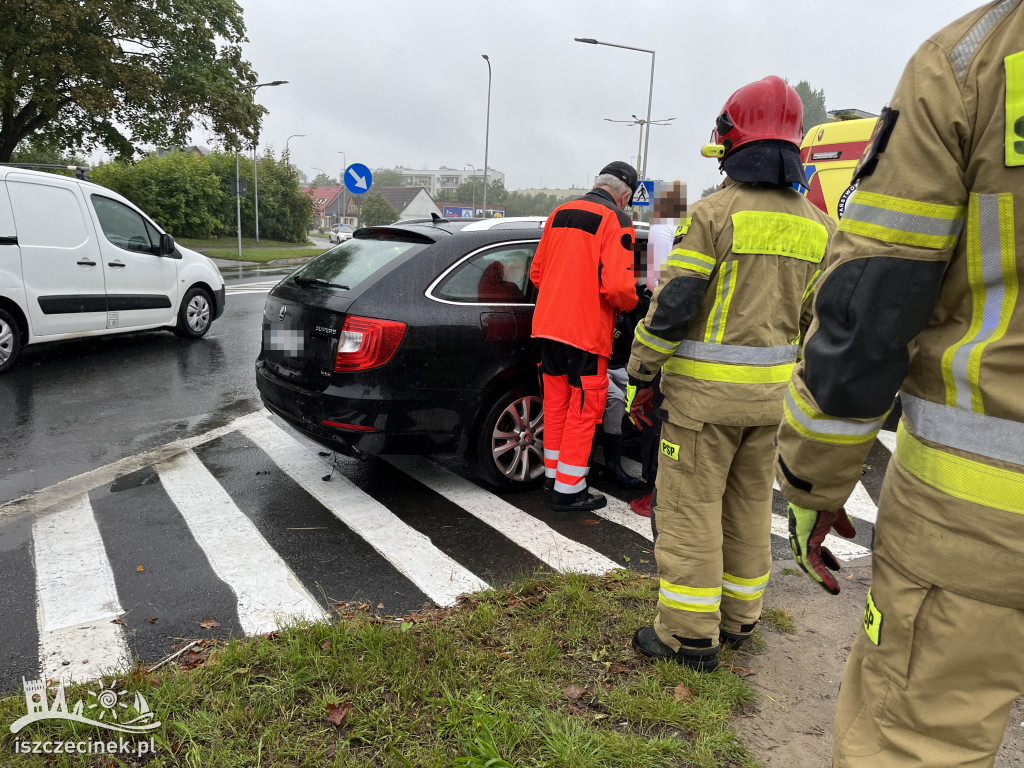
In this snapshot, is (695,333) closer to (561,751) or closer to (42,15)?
(561,751)

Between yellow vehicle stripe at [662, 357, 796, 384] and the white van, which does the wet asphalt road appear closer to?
the white van

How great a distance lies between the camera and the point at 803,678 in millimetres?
2891

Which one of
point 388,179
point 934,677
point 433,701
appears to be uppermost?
point 388,179

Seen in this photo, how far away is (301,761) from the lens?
2297 millimetres

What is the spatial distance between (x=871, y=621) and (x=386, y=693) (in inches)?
66.9

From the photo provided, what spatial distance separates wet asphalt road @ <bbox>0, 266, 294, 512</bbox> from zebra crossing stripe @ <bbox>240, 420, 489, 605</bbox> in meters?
0.91

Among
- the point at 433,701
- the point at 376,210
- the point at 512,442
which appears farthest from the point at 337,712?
the point at 376,210

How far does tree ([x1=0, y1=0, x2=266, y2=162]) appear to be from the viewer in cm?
1975

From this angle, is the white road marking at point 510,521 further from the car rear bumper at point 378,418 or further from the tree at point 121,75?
the tree at point 121,75

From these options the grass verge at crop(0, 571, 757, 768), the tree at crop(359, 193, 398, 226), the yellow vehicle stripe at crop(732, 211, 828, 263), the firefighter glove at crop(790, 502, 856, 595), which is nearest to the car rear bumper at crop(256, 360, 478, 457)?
the grass verge at crop(0, 571, 757, 768)

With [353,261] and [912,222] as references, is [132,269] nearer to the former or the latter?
[353,261]

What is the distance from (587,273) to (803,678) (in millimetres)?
2355

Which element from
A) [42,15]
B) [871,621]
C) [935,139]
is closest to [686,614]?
[871,621]

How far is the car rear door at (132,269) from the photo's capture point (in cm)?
824
